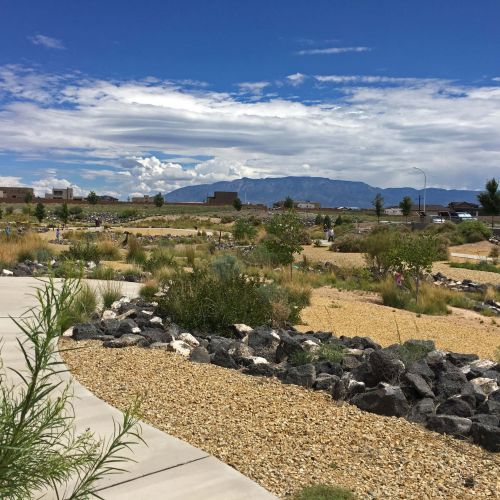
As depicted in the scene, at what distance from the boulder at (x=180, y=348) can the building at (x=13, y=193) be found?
15986 centimetres

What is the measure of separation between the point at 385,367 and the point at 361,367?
18.1 inches

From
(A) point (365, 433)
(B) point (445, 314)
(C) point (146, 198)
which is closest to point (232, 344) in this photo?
(A) point (365, 433)

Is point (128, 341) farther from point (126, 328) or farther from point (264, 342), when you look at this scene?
point (264, 342)

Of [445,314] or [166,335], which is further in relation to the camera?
[445,314]

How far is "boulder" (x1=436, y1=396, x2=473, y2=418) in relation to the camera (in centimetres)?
668

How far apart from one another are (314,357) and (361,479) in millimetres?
3861

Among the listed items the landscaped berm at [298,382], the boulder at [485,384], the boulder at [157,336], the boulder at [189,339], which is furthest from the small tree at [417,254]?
the boulder at [485,384]

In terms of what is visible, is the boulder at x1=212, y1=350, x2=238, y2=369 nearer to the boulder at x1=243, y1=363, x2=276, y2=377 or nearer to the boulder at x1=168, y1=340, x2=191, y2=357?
the boulder at x1=243, y1=363, x2=276, y2=377

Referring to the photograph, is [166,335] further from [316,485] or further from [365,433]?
[316,485]

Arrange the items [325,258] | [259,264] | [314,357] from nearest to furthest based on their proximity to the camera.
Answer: [314,357]
[259,264]
[325,258]

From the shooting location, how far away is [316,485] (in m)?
4.88

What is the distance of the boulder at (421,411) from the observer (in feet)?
21.7

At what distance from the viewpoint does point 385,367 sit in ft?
25.2

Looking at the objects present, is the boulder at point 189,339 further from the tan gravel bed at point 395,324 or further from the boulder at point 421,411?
the boulder at point 421,411
